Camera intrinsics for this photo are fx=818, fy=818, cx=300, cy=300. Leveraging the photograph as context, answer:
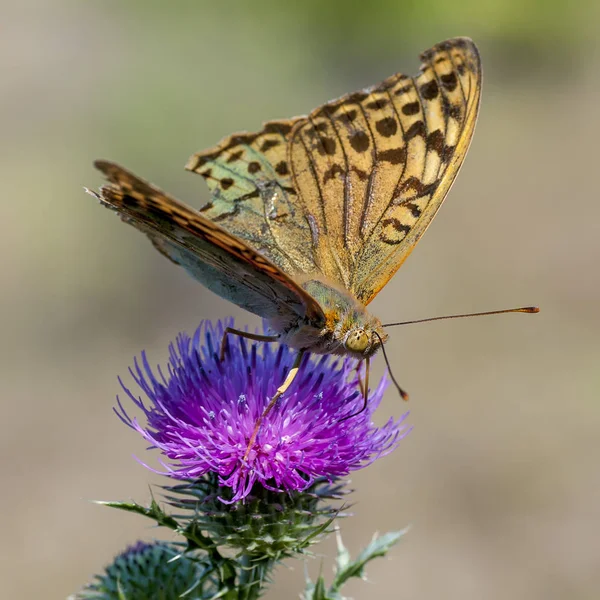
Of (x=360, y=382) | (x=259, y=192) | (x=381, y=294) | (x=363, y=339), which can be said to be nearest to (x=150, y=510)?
(x=363, y=339)

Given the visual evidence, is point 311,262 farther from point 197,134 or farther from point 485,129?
point 485,129

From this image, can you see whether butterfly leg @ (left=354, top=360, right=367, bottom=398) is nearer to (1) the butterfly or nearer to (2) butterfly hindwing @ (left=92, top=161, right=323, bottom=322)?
(1) the butterfly

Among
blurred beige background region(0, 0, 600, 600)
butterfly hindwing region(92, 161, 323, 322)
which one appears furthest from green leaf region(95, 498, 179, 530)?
butterfly hindwing region(92, 161, 323, 322)

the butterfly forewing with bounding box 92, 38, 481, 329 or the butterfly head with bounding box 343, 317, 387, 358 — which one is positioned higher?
the butterfly forewing with bounding box 92, 38, 481, 329

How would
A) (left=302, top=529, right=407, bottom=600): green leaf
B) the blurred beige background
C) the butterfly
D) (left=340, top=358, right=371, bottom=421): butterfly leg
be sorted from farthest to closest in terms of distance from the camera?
1. the blurred beige background
2. the butterfly
3. (left=340, top=358, right=371, bottom=421): butterfly leg
4. (left=302, top=529, right=407, bottom=600): green leaf

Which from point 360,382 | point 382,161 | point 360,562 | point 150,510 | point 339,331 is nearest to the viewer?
point 150,510

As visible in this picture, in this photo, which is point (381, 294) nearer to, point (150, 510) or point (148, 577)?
point (148, 577)

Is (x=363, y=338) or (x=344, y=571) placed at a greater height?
(x=363, y=338)
